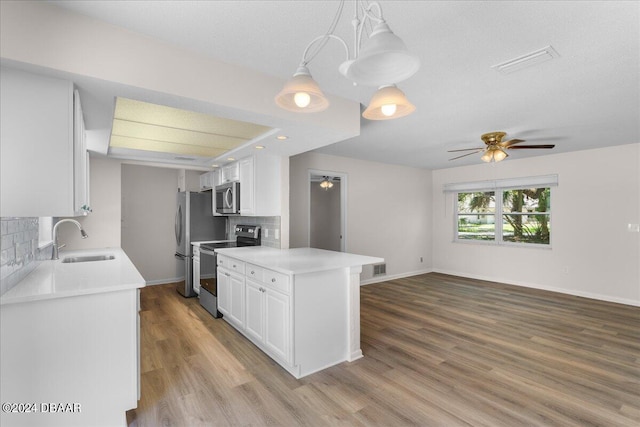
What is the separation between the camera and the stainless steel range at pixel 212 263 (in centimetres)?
391

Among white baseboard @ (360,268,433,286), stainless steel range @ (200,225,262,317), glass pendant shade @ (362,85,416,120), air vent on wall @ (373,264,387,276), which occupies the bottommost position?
white baseboard @ (360,268,433,286)

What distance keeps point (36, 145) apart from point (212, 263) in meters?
2.50

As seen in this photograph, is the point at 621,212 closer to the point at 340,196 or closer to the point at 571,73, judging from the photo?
the point at 571,73

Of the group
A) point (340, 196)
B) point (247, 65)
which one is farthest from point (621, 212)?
point (247, 65)

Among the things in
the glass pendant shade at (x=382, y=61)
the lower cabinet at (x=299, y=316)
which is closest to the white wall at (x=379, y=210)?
the lower cabinet at (x=299, y=316)

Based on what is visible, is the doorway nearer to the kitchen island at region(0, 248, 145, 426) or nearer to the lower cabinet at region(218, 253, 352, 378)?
the lower cabinet at region(218, 253, 352, 378)

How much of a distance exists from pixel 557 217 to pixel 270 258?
501cm

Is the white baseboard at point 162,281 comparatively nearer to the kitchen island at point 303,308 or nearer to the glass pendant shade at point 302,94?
the kitchen island at point 303,308

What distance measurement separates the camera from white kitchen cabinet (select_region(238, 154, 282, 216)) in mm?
3840

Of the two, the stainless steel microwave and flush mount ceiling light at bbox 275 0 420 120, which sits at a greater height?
flush mount ceiling light at bbox 275 0 420 120

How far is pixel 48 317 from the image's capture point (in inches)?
69.8

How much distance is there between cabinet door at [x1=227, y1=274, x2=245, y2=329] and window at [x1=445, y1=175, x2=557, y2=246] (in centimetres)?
508

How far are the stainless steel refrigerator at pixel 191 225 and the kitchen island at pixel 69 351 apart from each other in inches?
107

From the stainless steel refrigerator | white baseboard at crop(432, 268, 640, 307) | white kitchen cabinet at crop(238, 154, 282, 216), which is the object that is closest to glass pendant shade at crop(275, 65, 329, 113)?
white kitchen cabinet at crop(238, 154, 282, 216)
